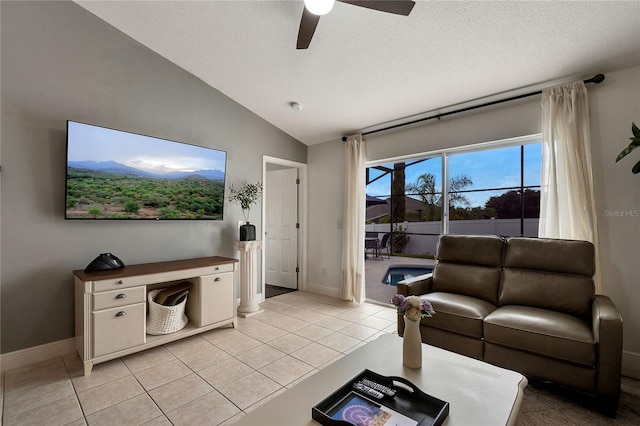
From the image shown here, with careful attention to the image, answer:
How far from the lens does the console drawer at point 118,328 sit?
87.0 inches

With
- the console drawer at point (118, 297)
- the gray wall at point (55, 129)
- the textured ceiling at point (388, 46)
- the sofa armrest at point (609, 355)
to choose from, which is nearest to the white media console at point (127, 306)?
the console drawer at point (118, 297)

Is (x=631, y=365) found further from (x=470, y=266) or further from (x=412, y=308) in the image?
(x=412, y=308)

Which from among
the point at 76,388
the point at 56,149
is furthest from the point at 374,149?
the point at 76,388

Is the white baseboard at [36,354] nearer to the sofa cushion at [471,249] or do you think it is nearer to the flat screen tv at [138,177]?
the flat screen tv at [138,177]

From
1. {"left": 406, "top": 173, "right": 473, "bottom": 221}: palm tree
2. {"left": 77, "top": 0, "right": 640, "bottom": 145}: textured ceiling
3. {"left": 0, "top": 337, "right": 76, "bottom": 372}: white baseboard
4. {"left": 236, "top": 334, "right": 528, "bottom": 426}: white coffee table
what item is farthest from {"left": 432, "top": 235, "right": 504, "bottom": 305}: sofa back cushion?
{"left": 0, "top": 337, "right": 76, "bottom": 372}: white baseboard

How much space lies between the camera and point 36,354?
2.38m

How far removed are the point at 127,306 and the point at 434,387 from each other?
2388 millimetres

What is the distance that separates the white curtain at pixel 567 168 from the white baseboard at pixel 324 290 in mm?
2731

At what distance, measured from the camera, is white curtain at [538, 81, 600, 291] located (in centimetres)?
241

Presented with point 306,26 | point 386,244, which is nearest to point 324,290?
point 386,244

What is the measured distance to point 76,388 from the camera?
2021 millimetres

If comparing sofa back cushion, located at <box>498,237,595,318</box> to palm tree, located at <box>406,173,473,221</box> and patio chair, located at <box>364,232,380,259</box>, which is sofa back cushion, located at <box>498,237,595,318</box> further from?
patio chair, located at <box>364,232,380,259</box>

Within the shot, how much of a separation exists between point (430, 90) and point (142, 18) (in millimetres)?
2930

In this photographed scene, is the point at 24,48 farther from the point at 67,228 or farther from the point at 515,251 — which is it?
the point at 515,251
